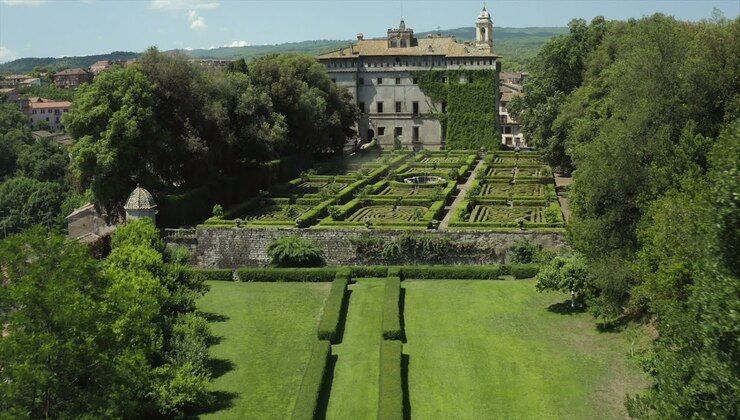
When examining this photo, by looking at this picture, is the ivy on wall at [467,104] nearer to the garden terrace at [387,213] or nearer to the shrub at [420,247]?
the garden terrace at [387,213]

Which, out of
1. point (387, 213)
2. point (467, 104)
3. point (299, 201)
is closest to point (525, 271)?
point (387, 213)

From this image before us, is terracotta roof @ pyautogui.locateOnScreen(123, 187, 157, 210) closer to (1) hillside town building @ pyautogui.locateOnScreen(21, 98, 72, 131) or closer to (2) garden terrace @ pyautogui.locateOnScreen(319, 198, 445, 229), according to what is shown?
(2) garden terrace @ pyautogui.locateOnScreen(319, 198, 445, 229)

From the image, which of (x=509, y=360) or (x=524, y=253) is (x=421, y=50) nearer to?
(x=524, y=253)

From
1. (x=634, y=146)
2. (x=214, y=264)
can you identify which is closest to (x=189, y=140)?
(x=214, y=264)

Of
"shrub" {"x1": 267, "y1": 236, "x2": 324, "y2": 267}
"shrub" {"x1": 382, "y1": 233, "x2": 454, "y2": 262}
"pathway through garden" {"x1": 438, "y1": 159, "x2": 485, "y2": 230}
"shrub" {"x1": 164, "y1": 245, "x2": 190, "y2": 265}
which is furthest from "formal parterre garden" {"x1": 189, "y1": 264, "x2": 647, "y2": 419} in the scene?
"pathway through garden" {"x1": 438, "y1": 159, "x2": 485, "y2": 230}

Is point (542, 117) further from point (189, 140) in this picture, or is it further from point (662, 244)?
point (662, 244)
